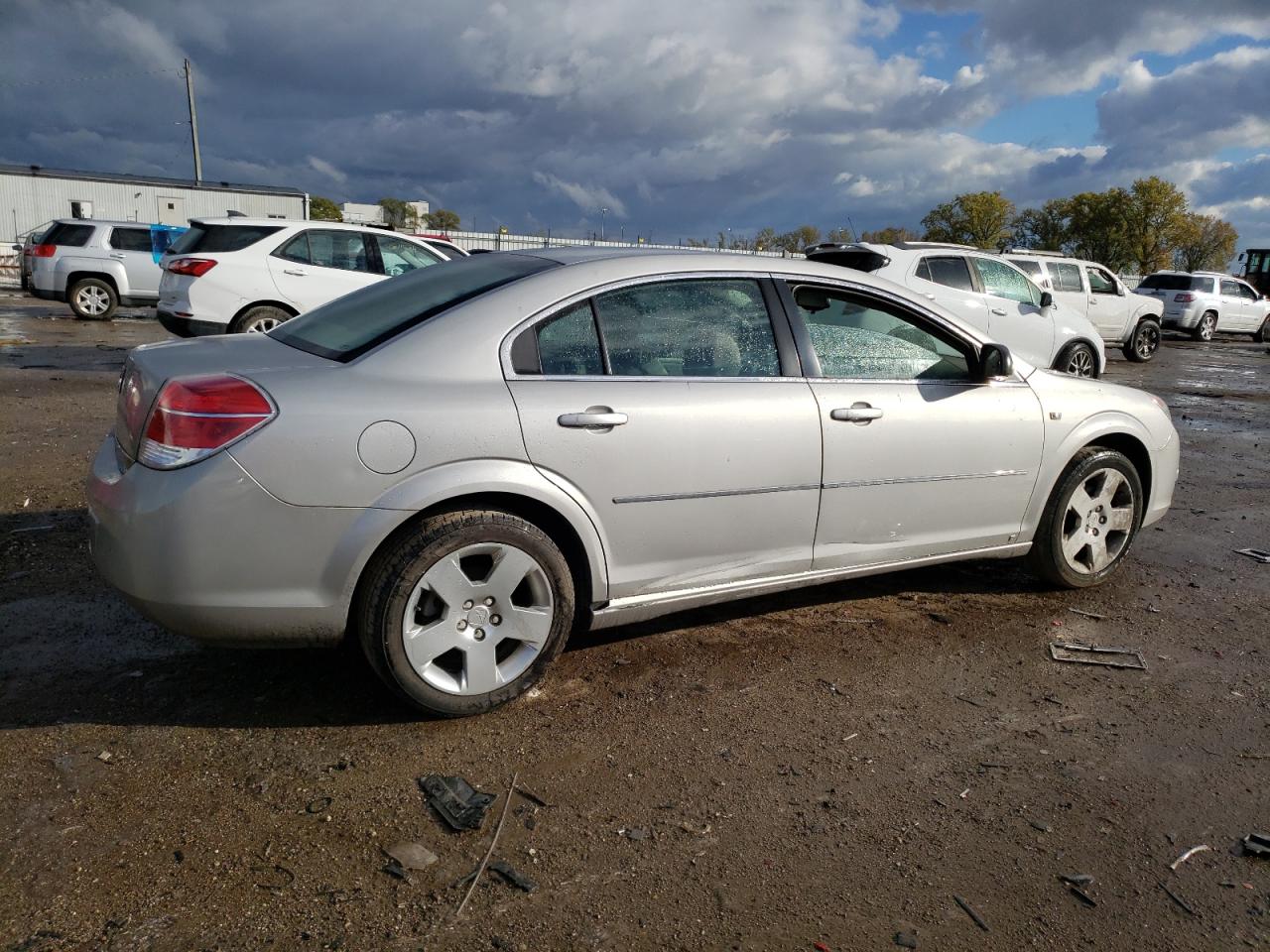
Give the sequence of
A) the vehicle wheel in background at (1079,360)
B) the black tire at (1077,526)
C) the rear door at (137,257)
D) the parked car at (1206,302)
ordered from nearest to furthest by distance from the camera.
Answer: the black tire at (1077,526), the vehicle wheel in background at (1079,360), the rear door at (137,257), the parked car at (1206,302)

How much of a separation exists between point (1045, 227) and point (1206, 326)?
4551 centimetres

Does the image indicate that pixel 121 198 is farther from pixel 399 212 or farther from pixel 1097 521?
pixel 1097 521

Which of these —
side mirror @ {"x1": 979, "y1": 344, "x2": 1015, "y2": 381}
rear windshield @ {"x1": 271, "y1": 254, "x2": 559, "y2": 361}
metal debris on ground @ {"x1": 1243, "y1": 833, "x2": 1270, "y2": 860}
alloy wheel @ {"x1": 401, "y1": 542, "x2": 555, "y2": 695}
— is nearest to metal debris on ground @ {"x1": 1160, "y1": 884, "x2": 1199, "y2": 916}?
metal debris on ground @ {"x1": 1243, "y1": 833, "x2": 1270, "y2": 860}

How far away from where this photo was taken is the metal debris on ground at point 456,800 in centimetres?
268

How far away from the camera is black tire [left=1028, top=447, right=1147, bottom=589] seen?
4527 mm

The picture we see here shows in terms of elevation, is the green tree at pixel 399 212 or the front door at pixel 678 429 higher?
the green tree at pixel 399 212

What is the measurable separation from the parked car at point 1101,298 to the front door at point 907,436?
11556 millimetres

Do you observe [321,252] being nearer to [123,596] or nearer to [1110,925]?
[123,596]

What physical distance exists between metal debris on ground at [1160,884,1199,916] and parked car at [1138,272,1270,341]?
25973 mm

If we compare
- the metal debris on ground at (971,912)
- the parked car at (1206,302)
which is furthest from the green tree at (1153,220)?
the metal debris on ground at (971,912)

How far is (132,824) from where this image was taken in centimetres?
259

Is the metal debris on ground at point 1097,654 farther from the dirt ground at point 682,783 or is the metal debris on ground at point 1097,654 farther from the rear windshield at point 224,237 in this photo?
the rear windshield at point 224,237

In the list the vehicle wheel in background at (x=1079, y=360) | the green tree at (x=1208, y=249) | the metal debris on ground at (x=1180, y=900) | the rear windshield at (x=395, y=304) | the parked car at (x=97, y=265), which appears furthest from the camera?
the green tree at (x=1208, y=249)

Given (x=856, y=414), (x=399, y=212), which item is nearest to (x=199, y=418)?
(x=856, y=414)
